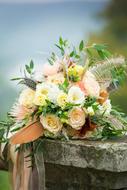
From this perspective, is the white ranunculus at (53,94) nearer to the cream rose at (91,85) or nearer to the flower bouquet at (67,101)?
the flower bouquet at (67,101)

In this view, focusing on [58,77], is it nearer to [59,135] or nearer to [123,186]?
[59,135]

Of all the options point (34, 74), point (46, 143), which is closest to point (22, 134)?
point (46, 143)

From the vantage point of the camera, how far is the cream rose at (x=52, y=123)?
8.68ft

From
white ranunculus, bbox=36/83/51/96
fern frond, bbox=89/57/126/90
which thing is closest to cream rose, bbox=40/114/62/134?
white ranunculus, bbox=36/83/51/96

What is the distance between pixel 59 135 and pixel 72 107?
0.13 metres

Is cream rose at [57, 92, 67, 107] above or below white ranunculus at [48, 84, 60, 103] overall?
below

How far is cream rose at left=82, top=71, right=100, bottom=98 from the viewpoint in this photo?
268 centimetres

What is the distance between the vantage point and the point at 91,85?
269 centimetres

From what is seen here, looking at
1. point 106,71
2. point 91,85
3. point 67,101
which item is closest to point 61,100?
point 67,101

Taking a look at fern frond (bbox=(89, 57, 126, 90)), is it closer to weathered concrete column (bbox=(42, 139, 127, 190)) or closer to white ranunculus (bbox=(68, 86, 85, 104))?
white ranunculus (bbox=(68, 86, 85, 104))

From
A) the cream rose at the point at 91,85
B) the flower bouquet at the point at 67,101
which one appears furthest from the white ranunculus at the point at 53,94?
the cream rose at the point at 91,85

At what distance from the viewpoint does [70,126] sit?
2666 millimetres

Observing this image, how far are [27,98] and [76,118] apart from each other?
254 millimetres

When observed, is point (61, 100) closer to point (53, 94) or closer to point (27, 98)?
point (53, 94)
